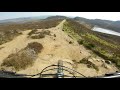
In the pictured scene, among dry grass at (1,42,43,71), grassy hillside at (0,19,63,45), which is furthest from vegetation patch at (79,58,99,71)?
grassy hillside at (0,19,63,45)

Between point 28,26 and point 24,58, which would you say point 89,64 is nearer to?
point 24,58

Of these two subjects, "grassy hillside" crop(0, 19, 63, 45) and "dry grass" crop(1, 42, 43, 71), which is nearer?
"grassy hillside" crop(0, 19, 63, 45)

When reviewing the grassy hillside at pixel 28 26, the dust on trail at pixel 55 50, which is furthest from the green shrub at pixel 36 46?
the grassy hillside at pixel 28 26

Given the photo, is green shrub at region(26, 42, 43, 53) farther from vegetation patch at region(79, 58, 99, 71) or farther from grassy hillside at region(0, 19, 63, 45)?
vegetation patch at region(79, 58, 99, 71)

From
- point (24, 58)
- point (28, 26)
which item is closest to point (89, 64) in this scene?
point (24, 58)

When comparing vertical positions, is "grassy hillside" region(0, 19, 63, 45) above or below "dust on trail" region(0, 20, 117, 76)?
above

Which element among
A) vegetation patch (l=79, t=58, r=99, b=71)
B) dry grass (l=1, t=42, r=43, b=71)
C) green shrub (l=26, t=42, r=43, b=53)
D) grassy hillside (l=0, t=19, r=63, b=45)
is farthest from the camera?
green shrub (l=26, t=42, r=43, b=53)

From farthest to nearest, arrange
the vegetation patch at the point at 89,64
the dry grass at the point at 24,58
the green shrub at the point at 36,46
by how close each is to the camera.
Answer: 1. the green shrub at the point at 36,46
2. the vegetation patch at the point at 89,64
3. the dry grass at the point at 24,58

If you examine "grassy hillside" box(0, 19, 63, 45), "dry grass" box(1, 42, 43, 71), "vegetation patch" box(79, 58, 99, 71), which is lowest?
"vegetation patch" box(79, 58, 99, 71)


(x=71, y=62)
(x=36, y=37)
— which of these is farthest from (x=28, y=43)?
(x=71, y=62)

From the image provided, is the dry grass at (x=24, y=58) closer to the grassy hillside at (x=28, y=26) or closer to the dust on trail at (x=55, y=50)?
the dust on trail at (x=55, y=50)

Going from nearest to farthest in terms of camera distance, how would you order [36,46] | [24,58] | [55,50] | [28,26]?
[28,26] → [24,58] → [55,50] → [36,46]

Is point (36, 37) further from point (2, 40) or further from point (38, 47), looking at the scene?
point (2, 40)
